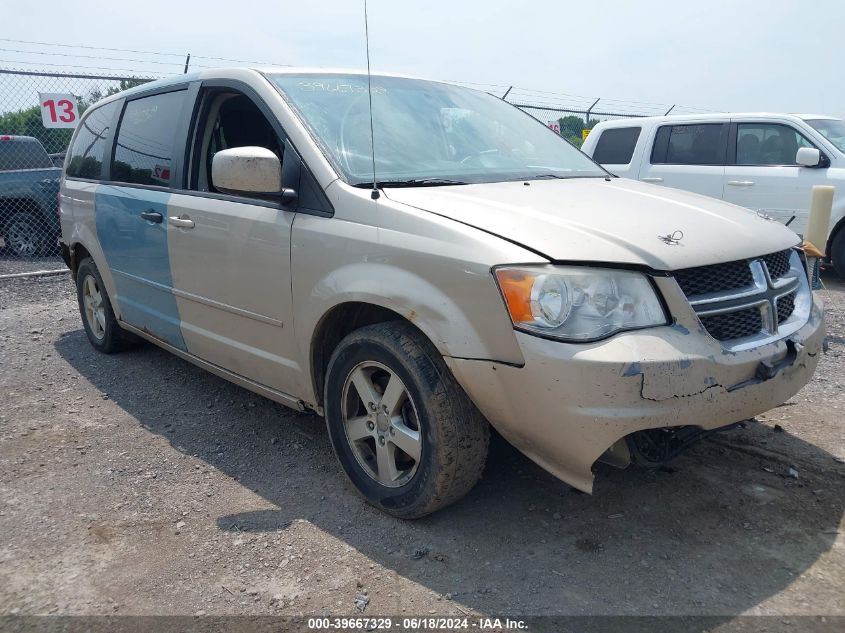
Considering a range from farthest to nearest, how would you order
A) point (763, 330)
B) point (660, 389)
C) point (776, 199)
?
point (776, 199) < point (763, 330) < point (660, 389)

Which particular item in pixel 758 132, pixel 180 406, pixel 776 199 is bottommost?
pixel 180 406

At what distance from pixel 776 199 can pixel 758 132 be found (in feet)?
2.63

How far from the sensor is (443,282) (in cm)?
247

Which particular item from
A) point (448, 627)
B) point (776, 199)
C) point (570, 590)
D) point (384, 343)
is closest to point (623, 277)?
point (384, 343)

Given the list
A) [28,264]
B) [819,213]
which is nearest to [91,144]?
[819,213]

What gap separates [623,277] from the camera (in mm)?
2328

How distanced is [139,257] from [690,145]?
20.9 ft

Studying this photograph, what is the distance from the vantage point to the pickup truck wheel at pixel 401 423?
8.52 ft

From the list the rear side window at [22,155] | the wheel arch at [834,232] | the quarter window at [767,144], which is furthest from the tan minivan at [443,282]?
the rear side window at [22,155]

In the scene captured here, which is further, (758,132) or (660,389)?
(758,132)

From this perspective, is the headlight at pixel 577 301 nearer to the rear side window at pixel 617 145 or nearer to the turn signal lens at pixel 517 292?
the turn signal lens at pixel 517 292

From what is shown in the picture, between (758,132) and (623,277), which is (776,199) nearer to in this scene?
(758,132)

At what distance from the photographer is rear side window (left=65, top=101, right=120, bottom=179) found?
15.9 ft

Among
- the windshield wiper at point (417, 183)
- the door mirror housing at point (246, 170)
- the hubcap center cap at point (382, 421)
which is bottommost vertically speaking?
the hubcap center cap at point (382, 421)
